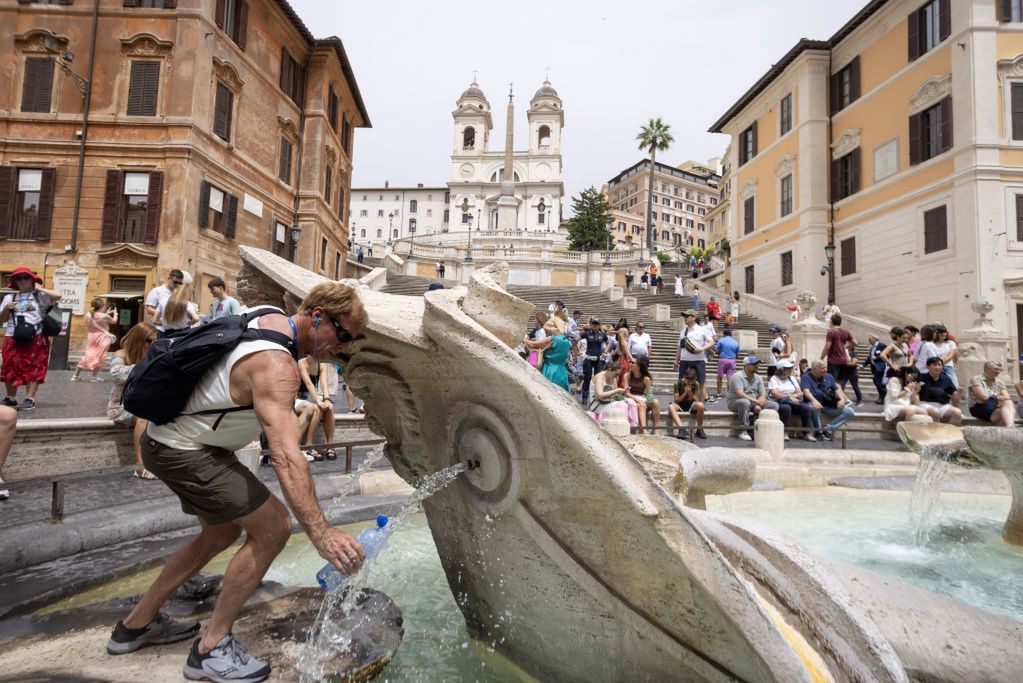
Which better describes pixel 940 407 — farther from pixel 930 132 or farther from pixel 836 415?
pixel 930 132

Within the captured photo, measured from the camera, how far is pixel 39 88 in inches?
745

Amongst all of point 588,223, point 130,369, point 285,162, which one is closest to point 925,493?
point 130,369

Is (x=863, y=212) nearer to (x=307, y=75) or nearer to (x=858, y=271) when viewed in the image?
(x=858, y=271)

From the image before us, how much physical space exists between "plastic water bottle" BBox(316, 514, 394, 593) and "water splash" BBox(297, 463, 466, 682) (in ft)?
0.10

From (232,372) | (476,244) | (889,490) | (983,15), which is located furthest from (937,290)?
(476,244)

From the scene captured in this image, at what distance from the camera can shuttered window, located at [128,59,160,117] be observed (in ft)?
62.1

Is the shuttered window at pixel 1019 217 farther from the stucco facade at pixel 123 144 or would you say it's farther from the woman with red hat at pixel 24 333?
the stucco facade at pixel 123 144

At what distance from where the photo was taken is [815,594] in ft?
6.61

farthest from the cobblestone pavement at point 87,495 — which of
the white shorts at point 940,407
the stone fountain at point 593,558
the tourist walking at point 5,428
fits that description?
the white shorts at point 940,407

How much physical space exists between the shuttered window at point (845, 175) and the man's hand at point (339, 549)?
86.4 feet

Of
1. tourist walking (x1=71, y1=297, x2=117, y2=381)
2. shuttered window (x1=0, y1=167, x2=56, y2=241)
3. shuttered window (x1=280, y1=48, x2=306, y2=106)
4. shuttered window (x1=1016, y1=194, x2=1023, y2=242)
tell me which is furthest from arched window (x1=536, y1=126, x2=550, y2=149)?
tourist walking (x1=71, y1=297, x2=117, y2=381)

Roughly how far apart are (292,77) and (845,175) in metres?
22.9

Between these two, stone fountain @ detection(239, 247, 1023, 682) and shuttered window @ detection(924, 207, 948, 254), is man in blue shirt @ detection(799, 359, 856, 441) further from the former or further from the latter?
shuttered window @ detection(924, 207, 948, 254)

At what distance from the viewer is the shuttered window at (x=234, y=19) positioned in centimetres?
2003
